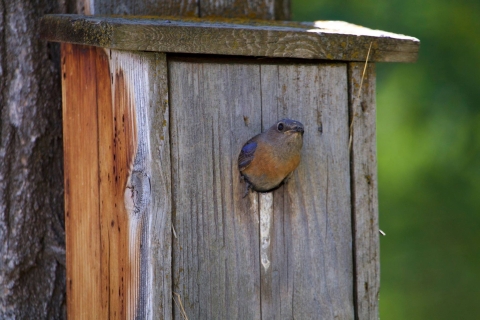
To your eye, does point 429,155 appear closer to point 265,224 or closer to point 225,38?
point 265,224

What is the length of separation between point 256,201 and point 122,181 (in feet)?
1.58

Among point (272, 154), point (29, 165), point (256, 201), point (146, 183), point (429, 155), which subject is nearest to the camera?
point (146, 183)

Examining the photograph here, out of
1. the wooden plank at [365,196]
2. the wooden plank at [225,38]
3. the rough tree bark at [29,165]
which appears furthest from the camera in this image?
the rough tree bark at [29,165]

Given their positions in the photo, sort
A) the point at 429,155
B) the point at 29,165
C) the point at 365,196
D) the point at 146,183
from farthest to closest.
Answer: the point at 429,155 → the point at 29,165 → the point at 365,196 → the point at 146,183

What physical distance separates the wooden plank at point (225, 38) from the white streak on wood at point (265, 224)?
515mm

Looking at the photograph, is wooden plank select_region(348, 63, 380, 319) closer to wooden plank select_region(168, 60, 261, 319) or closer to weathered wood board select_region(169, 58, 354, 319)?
weathered wood board select_region(169, 58, 354, 319)

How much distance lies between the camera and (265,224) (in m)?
2.32

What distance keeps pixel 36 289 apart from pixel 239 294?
101cm

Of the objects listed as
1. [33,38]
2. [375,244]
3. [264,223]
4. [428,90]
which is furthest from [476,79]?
[33,38]

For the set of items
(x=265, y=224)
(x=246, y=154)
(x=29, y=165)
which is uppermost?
(x=246, y=154)

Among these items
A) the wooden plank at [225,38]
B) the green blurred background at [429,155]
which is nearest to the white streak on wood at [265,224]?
the wooden plank at [225,38]

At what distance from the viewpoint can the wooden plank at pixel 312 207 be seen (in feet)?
7.65

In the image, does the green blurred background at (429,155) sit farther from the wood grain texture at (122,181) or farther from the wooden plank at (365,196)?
the wood grain texture at (122,181)

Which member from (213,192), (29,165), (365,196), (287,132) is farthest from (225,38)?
(29,165)
